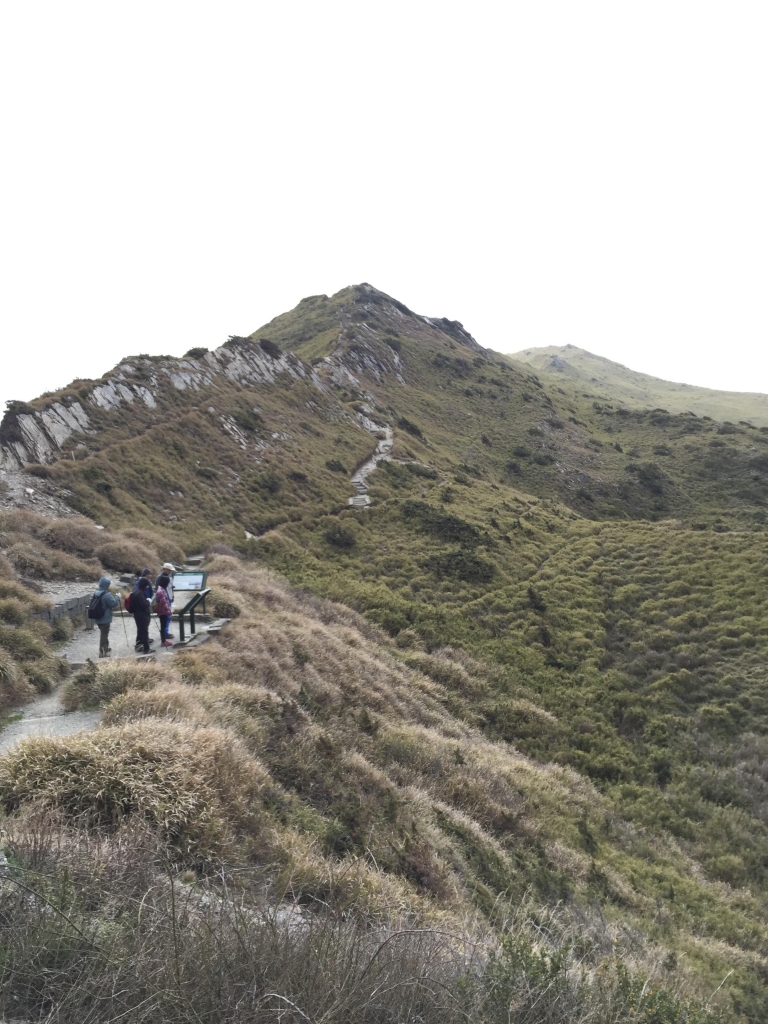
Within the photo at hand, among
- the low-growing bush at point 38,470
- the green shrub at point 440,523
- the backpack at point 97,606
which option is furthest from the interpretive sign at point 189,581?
the green shrub at point 440,523

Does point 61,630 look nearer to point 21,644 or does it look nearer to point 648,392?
point 21,644

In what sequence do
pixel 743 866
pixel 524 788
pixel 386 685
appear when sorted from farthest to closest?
pixel 386 685 < pixel 524 788 < pixel 743 866

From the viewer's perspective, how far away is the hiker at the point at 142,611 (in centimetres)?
1139

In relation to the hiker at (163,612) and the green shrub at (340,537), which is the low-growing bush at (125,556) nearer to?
the hiker at (163,612)

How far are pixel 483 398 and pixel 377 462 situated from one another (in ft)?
126

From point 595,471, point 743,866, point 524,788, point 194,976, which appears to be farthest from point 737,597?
point 595,471

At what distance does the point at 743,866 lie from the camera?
10320 millimetres

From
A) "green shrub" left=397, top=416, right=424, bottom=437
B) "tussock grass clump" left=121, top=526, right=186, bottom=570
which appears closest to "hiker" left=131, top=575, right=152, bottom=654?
"tussock grass clump" left=121, top=526, right=186, bottom=570

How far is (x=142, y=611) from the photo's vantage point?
1150cm

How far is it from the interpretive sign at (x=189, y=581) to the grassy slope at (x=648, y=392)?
352 feet

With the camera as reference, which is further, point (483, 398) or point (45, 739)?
point (483, 398)

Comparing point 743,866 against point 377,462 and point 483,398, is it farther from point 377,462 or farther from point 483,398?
point 483,398

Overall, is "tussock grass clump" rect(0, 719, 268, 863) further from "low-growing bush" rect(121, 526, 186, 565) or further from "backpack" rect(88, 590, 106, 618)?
"low-growing bush" rect(121, 526, 186, 565)

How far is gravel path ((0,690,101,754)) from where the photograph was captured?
7633mm
